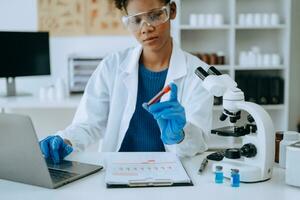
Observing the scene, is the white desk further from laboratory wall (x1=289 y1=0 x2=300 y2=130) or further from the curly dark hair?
laboratory wall (x1=289 y1=0 x2=300 y2=130)

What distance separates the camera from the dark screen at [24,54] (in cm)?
299

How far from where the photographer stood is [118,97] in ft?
5.46

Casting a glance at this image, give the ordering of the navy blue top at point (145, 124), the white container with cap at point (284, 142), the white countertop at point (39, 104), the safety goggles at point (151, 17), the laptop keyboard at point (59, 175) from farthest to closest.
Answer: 1. the white countertop at point (39, 104)
2. the navy blue top at point (145, 124)
3. the safety goggles at point (151, 17)
4. the white container with cap at point (284, 142)
5. the laptop keyboard at point (59, 175)

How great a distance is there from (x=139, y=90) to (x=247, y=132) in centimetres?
68

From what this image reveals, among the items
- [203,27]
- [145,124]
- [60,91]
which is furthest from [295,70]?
[145,124]

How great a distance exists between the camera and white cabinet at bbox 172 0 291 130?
122 inches

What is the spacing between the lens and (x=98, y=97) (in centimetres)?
167

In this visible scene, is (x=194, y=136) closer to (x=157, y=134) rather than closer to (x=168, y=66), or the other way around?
(x=157, y=134)

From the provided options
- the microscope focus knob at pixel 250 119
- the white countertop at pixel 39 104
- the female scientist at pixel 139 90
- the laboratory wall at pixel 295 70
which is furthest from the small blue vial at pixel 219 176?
the laboratory wall at pixel 295 70

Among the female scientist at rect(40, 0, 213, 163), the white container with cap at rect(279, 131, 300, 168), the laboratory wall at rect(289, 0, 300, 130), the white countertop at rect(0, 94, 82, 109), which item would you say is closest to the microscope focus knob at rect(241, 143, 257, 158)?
the white container with cap at rect(279, 131, 300, 168)

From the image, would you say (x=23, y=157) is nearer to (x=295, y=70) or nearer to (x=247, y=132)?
(x=247, y=132)

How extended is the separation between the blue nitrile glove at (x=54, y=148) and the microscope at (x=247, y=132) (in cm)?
52

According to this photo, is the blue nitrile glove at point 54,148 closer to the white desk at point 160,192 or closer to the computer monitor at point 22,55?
the white desk at point 160,192

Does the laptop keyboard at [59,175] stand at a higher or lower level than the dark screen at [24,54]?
lower
